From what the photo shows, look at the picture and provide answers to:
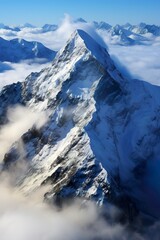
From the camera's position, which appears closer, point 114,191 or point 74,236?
point 74,236

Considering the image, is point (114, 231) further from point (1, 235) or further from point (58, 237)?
point (1, 235)

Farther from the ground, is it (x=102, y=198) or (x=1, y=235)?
(x=102, y=198)

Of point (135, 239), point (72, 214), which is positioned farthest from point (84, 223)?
point (135, 239)

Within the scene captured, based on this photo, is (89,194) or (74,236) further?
(89,194)

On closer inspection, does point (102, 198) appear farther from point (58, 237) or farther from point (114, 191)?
point (58, 237)

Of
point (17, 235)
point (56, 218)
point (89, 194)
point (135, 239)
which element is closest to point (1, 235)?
point (17, 235)

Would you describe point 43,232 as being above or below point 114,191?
below

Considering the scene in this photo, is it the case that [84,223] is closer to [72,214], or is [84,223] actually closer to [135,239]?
[72,214]
